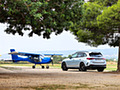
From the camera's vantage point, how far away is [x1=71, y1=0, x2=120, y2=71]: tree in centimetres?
2353

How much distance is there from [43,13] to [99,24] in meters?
7.49

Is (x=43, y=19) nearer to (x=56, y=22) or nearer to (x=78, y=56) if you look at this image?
(x=56, y=22)

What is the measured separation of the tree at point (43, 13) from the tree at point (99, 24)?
3.29 meters

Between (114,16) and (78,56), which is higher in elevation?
(114,16)

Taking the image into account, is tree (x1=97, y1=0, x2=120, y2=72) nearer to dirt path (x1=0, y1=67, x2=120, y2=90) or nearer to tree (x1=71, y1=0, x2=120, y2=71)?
tree (x1=71, y1=0, x2=120, y2=71)

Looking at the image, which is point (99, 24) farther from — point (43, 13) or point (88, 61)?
point (43, 13)

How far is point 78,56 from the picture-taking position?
2816 centimetres

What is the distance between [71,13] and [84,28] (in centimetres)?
683

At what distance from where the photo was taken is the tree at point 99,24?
23.5m

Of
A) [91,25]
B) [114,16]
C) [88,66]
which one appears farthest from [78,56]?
[114,16]

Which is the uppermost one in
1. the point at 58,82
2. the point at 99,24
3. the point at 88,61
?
the point at 99,24

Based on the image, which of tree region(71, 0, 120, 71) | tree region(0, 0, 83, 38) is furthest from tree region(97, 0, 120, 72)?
tree region(0, 0, 83, 38)

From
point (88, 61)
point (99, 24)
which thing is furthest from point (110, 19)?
point (88, 61)

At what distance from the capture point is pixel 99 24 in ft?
79.2
